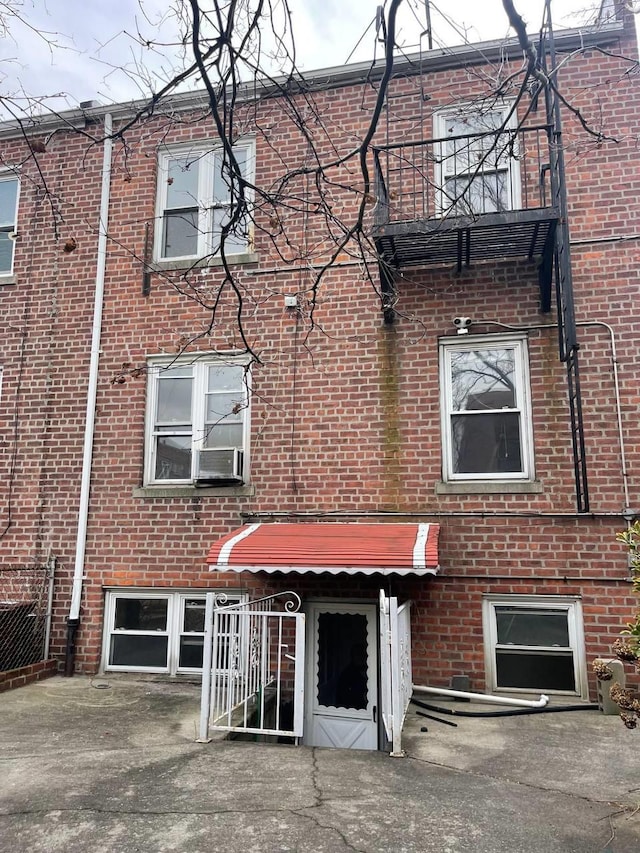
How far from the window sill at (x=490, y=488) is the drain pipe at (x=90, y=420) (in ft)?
15.0

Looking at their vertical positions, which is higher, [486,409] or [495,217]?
[495,217]

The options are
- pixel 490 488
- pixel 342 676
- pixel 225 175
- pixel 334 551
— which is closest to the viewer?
pixel 334 551

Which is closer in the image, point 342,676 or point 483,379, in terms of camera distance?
point 342,676

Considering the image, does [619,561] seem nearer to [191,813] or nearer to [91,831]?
[191,813]

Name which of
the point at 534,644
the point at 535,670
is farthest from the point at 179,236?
the point at 535,670

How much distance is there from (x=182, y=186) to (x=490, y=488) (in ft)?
19.8

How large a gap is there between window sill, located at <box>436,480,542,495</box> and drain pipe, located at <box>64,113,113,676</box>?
458cm

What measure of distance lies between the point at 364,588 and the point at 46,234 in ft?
22.2

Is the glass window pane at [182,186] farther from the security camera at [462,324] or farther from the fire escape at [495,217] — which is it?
the security camera at [462,324]

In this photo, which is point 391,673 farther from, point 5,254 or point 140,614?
point 5,254

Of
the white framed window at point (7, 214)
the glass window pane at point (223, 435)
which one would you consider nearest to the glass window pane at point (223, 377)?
the glass window pane at point (223, 435)

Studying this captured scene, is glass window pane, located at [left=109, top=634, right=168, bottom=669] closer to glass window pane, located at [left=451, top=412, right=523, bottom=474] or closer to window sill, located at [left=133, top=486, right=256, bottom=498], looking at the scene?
window sill, located at [left=133, top=486, right=256, bottom=498]

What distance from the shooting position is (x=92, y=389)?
8.77 metres

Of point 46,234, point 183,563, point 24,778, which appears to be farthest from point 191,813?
point 46,234
